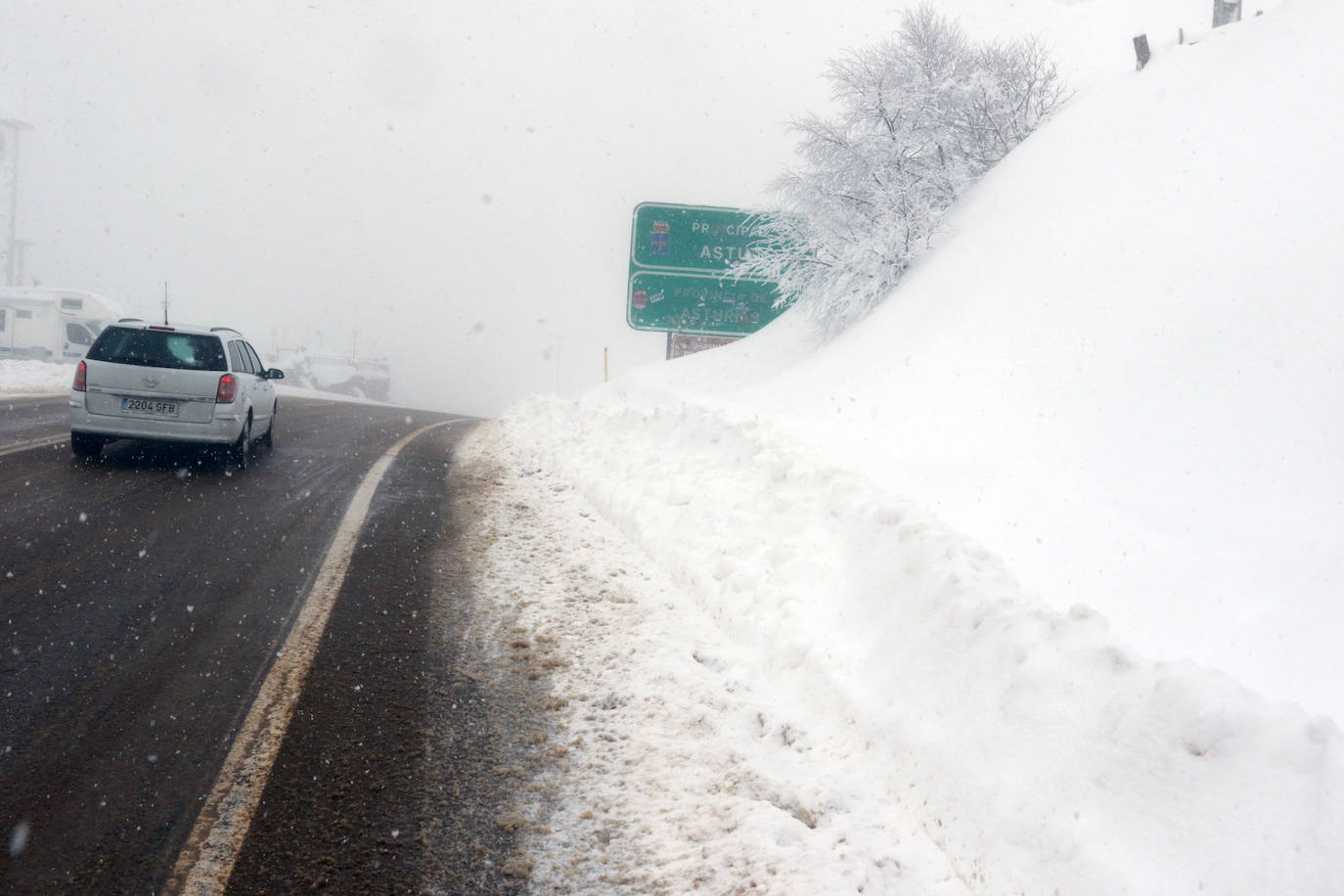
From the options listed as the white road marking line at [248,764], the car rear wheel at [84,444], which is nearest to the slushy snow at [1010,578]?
the white road marking line at [248,764]

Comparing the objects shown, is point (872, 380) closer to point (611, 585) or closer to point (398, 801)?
point (611, 585)

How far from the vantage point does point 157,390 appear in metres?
8.98

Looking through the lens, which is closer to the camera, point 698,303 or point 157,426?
point 157,426

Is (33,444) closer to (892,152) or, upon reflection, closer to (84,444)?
(84,444)

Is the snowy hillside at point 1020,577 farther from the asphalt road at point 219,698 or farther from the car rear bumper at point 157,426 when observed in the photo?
the car rear bumper at point 157,426

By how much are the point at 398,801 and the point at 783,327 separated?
1846 cm

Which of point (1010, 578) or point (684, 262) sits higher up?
point (684, 262)

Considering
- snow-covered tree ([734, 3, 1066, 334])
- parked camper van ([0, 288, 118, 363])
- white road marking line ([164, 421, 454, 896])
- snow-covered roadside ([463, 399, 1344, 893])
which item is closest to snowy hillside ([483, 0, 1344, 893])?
snow-covered roadside ([463, 399, 1344, 893])

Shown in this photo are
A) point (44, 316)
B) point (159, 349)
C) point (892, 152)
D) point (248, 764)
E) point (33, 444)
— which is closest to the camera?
point (248, 764)

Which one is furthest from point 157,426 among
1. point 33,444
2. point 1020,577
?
point 1020,577

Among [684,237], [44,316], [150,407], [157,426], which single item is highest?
[684,237]

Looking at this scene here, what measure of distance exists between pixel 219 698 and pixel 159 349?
7160 millimetres

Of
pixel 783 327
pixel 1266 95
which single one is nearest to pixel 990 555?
pixel 1266 95

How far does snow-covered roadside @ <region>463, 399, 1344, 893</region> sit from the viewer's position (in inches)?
101
